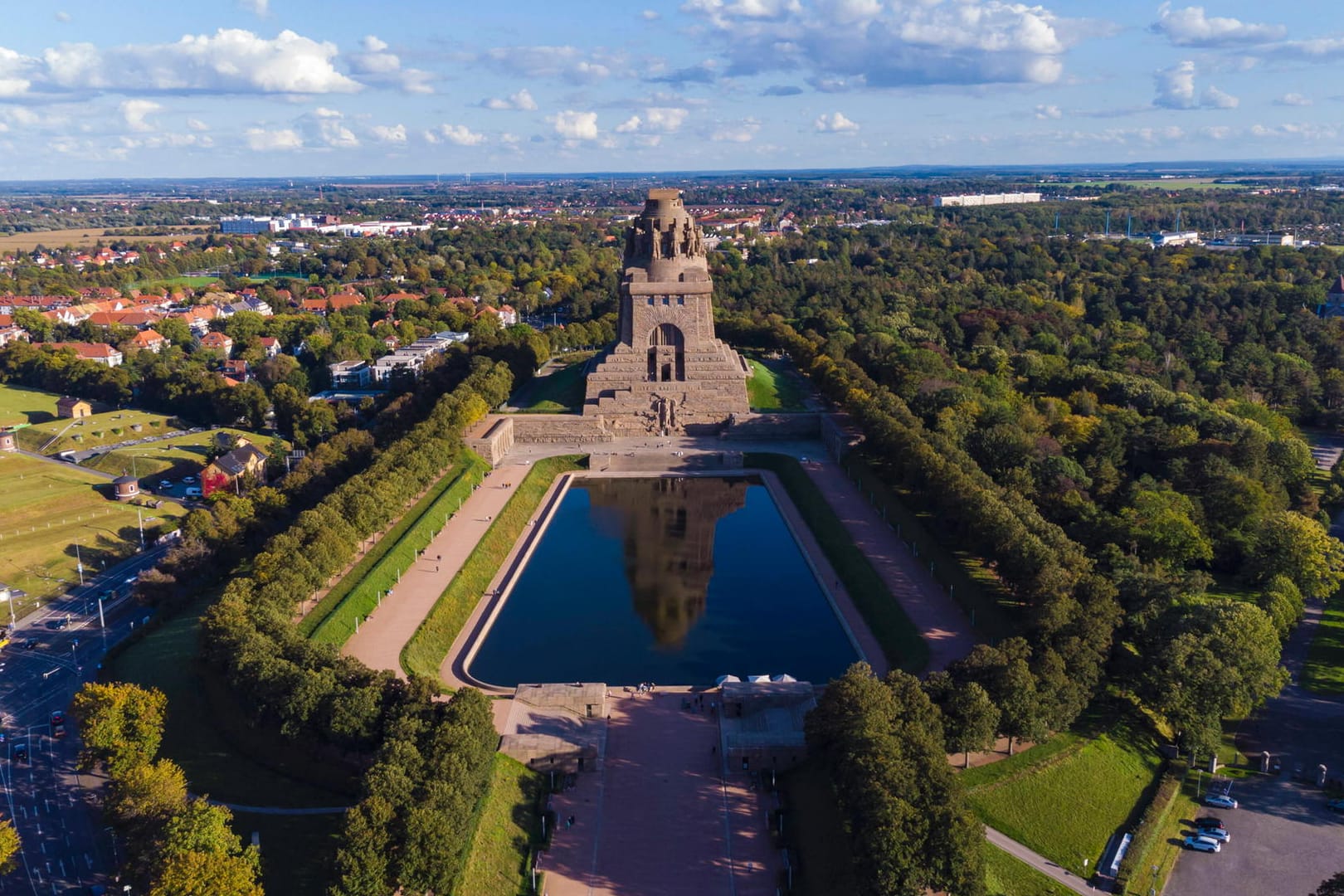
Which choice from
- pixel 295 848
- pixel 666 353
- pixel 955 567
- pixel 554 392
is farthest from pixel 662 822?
pixel 554 392

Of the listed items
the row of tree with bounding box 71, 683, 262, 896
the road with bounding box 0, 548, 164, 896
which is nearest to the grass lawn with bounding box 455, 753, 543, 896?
the row of tree with bounding box 71, 683, 262, 896

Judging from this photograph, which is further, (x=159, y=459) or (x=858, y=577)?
(x=159, y=459)

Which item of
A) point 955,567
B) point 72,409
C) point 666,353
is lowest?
point 955,567

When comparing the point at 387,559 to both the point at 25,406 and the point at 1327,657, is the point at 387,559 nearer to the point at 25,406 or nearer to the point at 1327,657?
the point at 1327,657

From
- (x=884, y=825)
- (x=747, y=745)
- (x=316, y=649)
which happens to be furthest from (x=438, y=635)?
(x=884, y=825)

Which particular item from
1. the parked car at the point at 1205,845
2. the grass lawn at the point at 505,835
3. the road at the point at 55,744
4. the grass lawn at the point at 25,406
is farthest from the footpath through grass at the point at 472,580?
the grass lawn at the point at 25,406

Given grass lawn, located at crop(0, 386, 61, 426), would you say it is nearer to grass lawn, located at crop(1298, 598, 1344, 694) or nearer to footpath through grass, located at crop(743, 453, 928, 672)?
footpath through grass, located at crop(743, 453, 928, 672)
